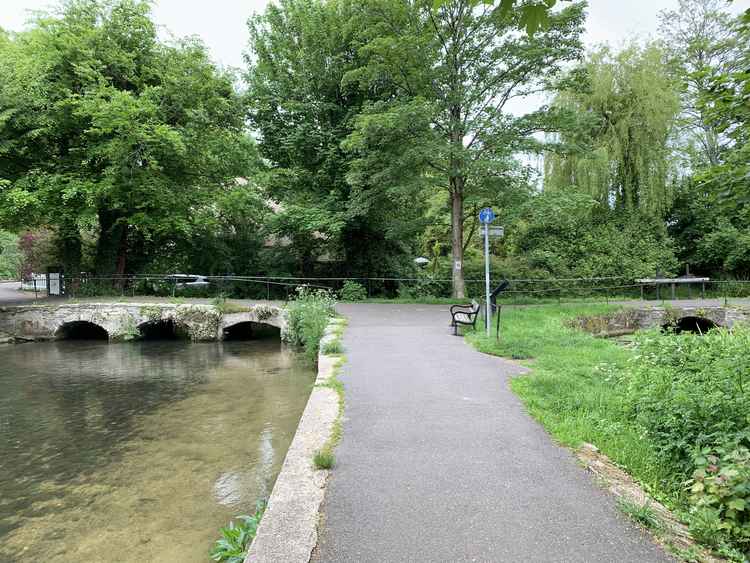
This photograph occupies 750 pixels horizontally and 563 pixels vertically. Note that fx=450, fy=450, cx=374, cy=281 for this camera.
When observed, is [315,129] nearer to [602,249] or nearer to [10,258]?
[602,249]

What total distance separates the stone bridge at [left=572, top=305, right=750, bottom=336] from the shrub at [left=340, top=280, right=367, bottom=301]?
9.12 m

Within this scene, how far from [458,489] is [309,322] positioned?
8973mm

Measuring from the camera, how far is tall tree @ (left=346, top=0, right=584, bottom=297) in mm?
15242

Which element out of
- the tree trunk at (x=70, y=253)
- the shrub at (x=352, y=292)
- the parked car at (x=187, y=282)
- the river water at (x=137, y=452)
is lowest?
the river water at (x=137, y=452)

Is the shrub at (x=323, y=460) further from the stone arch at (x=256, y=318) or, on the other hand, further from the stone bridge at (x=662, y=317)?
the stone bridge at (x=662, y=317)

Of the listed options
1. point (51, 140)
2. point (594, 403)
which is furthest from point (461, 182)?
point (51, 140)

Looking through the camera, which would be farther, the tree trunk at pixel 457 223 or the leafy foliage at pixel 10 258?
the leafy foliage at pixel 10 258

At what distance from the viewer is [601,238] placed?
21.1 metres

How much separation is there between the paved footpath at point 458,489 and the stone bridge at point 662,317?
407 inches

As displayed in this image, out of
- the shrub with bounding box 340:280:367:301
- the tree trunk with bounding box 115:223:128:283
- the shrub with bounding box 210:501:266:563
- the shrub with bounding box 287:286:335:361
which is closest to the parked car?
the tree trunk with bounding box 115:223:128:283

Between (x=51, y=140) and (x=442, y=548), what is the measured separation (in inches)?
862

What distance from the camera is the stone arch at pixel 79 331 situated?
17.0 metres

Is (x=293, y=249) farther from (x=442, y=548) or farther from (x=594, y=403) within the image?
(x=442, y=548)

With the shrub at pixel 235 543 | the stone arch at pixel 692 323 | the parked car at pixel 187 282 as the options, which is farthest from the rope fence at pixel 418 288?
the shrub at pixel 235 543
